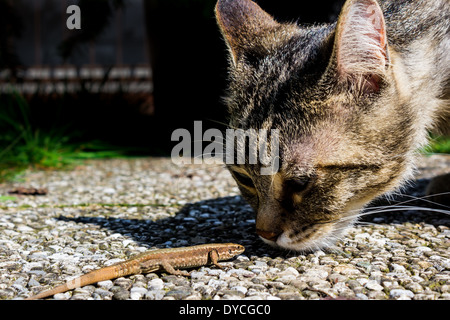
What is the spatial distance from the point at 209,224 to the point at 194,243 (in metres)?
0.37

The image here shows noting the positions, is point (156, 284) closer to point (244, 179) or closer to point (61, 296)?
point (61, 296)

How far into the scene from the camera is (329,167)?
2209mm

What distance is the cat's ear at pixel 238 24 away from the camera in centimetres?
269

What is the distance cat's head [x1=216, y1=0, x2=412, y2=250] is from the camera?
85.9 inches

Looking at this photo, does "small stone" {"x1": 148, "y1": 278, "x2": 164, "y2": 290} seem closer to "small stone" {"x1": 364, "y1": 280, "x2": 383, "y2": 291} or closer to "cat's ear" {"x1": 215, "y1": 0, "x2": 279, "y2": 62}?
"small stone" {"x1": 364, "y1": 280, "x2": 383, "y2": 291}

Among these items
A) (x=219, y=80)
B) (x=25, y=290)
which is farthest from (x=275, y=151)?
(x=219, y=80)

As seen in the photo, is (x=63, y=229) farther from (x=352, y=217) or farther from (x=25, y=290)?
(x=352, y=217)

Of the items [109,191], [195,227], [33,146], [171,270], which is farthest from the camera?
[33,146]

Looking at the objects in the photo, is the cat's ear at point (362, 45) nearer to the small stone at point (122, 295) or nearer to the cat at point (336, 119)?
the cat at point (336, 119)

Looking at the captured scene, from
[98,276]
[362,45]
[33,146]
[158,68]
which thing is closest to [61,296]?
[98,276]

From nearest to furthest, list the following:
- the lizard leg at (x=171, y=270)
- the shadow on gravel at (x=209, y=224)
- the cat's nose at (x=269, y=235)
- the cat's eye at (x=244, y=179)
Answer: the lizard leg at (x=171, y=270), the cat's nose at (x=269, y=235), the cat's eye at (x=244, y=179), the shadow on gravel at (x=209, y=224)

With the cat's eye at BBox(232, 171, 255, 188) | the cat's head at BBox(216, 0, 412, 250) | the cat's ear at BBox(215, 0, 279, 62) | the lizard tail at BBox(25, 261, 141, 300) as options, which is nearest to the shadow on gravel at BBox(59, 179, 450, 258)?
the cat's head at BBox(216, 0, 412, 250)

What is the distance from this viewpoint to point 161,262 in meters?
2.17

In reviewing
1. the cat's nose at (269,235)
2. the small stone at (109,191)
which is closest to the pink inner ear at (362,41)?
the cat's nose at (269,235)
